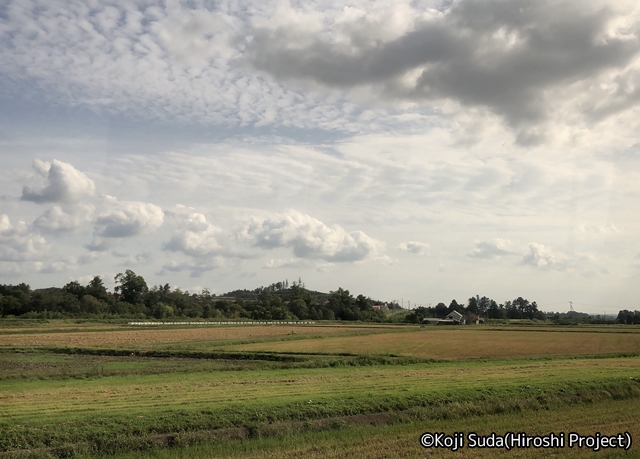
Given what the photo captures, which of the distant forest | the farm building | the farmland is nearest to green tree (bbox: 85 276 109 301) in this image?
the distant forest

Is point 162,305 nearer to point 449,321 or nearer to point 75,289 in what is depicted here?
point 75,289

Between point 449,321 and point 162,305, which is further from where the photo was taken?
point 449,321

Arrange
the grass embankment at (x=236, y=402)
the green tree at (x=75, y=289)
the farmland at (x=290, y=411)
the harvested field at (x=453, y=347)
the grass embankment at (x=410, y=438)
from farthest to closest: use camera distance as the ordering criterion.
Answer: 1. the green tree at (x=75, y=289)
2. the harvested field at (x=453, y=347)
3. the grass embankment at (x=236, y=402)
4. the farmland at (x=290, y=411)
5. the grass embankment at (x=410, y=438)

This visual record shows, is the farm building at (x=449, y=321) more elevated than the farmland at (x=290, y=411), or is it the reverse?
the farmland at (x=290, y=411)

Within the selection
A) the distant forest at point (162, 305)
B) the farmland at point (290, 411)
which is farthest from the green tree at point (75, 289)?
the farmland at point (290, 411)

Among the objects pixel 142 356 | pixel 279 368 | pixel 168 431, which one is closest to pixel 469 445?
pixel 168 431

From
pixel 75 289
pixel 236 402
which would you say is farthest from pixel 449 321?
pixel 236 402

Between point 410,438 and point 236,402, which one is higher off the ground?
point 236,402

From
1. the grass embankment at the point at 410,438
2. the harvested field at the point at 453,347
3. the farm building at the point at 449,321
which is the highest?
the grass embankment at the point at 410,438

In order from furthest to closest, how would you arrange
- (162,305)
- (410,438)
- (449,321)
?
(449,321)
(162,305)
(410,438)

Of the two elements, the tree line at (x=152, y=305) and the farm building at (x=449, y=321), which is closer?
the tree line at (x=152, y=305)

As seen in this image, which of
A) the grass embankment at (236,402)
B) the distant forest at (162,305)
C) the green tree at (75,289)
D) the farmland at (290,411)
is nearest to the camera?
the farmland at (290,411)

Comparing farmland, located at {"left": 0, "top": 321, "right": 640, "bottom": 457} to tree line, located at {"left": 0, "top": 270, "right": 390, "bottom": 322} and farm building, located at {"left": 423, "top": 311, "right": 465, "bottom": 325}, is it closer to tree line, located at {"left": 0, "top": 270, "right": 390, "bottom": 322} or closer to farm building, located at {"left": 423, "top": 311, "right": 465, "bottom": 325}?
tree line, located at {"left": 0, "top": 270, "right": 390, "bottom": 322}

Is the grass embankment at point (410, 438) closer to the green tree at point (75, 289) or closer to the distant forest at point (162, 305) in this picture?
the distant forest at point (162, 305)
